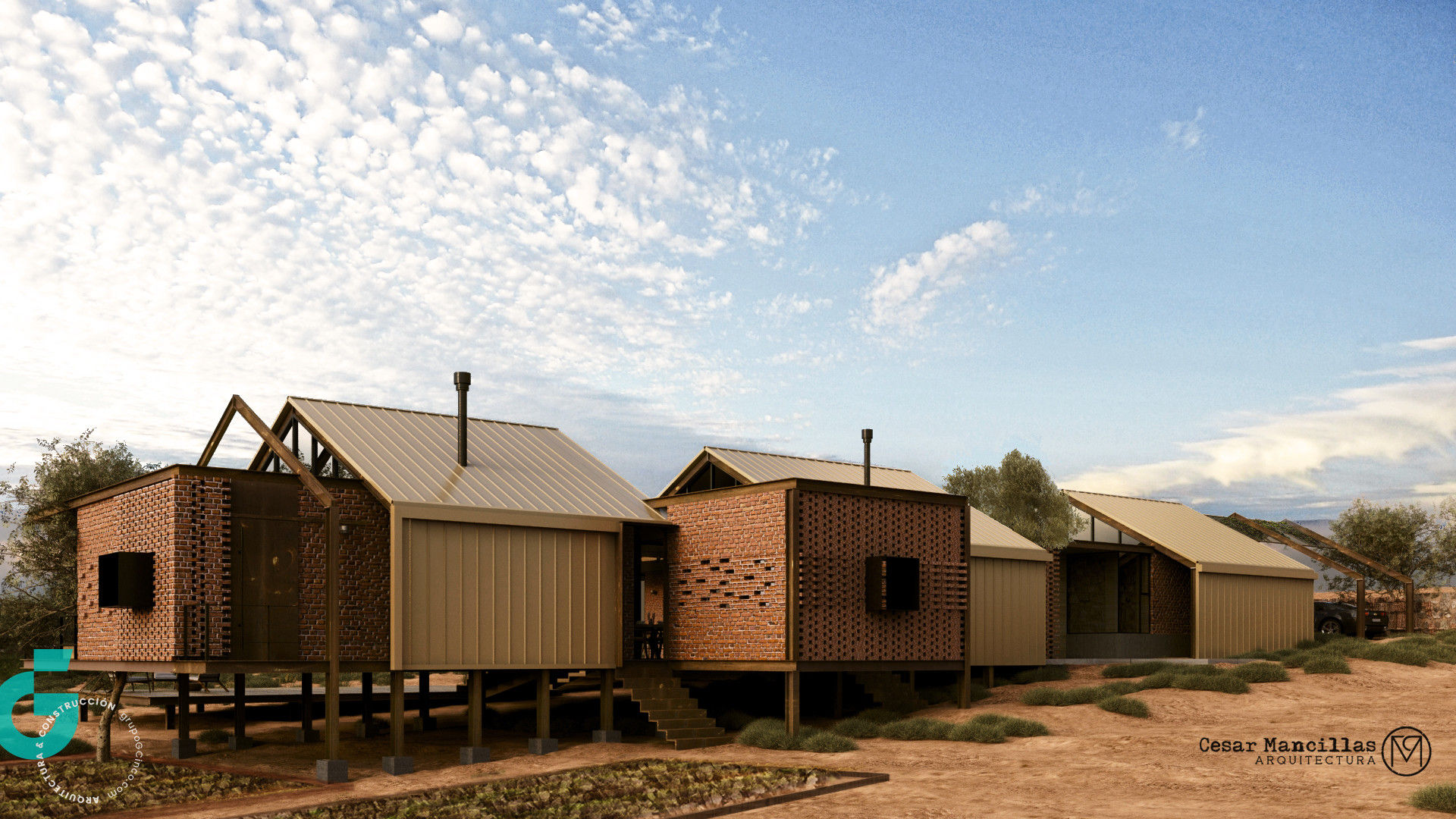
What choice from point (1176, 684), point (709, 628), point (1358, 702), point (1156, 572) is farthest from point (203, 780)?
point (1156, 572)

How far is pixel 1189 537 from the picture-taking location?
3375cm

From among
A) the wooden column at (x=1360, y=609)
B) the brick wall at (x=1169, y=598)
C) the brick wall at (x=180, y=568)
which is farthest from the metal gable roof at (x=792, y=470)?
the wooden column at (x=1360, y=609)

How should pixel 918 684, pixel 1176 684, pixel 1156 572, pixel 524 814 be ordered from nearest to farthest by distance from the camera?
pixel 524 814 < pixel 1176 684 < pixel 918 684 < pixel 1156 572

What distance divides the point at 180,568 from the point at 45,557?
18309 mm

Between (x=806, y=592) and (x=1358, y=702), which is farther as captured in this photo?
(x=1358, y=702)

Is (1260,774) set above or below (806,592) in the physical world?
below

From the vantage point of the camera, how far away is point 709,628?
21906 millimetres

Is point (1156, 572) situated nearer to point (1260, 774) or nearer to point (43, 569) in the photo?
point (1260, 774)

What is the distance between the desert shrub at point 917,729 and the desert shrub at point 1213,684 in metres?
6.32

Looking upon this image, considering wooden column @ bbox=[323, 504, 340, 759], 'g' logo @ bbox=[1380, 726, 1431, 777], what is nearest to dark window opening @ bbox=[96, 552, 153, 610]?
wooden column @ bbox=[323, 504, 340, 759]

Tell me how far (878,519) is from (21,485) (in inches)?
1050

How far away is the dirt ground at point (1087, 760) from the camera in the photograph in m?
14.1

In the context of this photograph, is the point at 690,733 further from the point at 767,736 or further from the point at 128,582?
the point at 128,582

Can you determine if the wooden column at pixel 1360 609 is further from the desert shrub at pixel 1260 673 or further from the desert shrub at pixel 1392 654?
the desert shrub at pixel 1260 673
